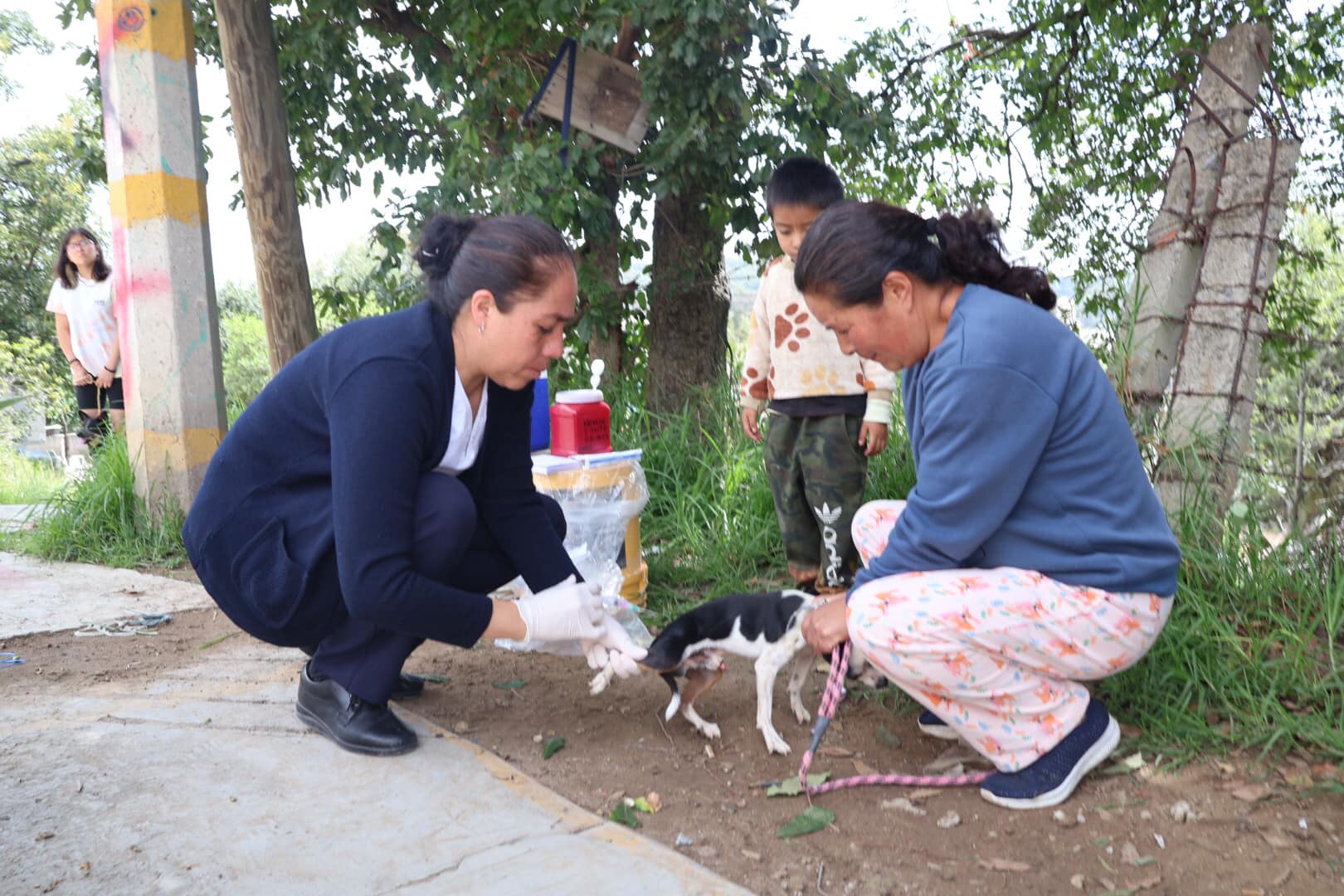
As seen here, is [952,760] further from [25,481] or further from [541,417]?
[25,481]

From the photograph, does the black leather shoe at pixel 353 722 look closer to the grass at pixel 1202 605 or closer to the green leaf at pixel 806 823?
the green leaf at pixel 806 823

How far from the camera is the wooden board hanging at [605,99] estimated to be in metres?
4.88

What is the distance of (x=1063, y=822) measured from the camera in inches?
86.3

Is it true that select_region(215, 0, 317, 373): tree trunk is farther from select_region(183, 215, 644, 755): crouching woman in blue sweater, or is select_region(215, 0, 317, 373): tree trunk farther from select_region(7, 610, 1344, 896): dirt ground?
select_region(183, 215, 644, 755): crouching woman in blue sweater

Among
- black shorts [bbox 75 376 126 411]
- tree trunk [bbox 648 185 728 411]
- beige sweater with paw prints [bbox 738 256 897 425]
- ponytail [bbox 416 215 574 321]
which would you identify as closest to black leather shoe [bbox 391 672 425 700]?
ponytail [bbox 416 215 574 321]

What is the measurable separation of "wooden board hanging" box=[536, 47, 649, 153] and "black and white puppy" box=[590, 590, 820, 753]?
2873 mm

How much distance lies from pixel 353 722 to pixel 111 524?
3.21 metres

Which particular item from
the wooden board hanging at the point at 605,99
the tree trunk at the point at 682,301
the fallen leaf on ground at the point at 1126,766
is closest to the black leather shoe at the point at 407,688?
the fallen leaf on ground at the point at 1126,766

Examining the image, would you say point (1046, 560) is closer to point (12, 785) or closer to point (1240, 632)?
point (1240, 632)

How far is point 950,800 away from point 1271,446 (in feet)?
5.73

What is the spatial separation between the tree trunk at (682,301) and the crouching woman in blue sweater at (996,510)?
10.9ft

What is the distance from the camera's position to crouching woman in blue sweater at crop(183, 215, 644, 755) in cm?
218

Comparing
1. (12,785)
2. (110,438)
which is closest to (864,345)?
(12,785)

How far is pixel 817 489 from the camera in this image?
11.5ft
